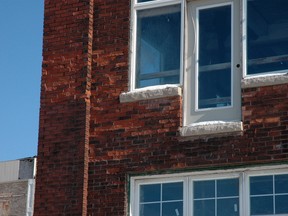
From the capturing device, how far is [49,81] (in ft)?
46.6

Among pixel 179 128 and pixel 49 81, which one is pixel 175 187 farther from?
pixel 49 81

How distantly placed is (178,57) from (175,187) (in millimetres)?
2051

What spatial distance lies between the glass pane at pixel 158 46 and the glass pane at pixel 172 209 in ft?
6.24

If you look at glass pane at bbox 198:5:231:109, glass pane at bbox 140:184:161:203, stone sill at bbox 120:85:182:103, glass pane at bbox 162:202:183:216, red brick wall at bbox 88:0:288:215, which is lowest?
glass pane at bbox 162:202:183:216

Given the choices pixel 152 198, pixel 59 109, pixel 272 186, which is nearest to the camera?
pixel 272 186

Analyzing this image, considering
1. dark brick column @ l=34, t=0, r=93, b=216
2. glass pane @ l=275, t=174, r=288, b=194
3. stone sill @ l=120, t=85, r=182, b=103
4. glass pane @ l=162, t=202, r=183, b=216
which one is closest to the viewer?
glass pane @ l=275, t=174, r=288, b=194

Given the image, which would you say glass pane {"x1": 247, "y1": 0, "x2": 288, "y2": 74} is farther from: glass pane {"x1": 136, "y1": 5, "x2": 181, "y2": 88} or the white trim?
glass pane {"x1": 136, "y1": 5, "x2": 181, "y2": 88}

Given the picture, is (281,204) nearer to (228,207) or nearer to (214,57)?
(228,207)

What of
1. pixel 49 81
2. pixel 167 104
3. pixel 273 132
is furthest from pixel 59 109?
pixel 273 132

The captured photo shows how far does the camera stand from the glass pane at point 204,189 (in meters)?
12.6

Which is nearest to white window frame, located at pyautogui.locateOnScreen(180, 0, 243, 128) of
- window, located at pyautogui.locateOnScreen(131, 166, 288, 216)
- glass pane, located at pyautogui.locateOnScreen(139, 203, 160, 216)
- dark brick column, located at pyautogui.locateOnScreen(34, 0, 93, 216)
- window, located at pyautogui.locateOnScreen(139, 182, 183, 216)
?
window, located at pyautogui.locateOnScreen(131, 166, 288, 216)

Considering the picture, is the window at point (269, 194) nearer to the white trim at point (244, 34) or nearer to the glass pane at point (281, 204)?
the glass pane at point (281, 204)

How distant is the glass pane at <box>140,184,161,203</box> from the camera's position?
42.6 ft

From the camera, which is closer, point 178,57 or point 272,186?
point 272,186
